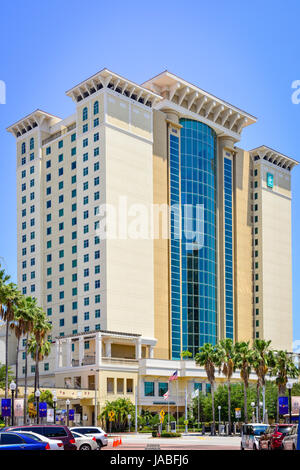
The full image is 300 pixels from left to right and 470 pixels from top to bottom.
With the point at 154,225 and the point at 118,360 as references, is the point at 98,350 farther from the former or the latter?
the point at 154,225

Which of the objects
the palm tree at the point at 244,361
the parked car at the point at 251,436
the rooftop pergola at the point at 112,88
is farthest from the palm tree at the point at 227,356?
the parked car at the point at 251,436

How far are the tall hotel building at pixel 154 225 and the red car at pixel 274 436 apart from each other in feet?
209

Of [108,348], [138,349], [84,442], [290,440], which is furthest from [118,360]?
[290,440]

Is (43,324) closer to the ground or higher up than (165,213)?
closer to the ground

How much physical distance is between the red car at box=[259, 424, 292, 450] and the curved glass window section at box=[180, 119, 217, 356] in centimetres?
7755

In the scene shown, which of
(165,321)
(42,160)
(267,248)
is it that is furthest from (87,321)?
(267,248)

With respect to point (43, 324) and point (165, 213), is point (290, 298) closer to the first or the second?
point (165, 213)

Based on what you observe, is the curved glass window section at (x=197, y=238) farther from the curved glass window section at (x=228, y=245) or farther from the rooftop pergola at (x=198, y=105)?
the curved glass window section at (x=228, y=245)

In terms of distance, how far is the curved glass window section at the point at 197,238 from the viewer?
118m

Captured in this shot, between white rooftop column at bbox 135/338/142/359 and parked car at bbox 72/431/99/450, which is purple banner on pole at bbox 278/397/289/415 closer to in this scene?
parked car at bbox 72/431/99/450

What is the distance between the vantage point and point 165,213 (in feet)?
381

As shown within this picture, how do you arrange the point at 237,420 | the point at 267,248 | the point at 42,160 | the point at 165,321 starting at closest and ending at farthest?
the point at 237,420
the point at 165,321
the point at 42,160
the point at 267,248
